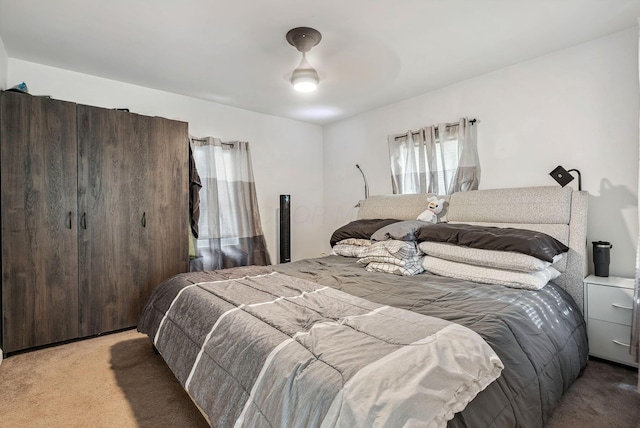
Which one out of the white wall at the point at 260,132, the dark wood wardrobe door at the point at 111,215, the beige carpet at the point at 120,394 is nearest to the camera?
the beige carpet at the point at 120,394

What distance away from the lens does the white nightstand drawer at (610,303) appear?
2.04 metres

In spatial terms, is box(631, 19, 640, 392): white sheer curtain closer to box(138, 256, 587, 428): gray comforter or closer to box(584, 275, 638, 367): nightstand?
box(584, 275, 638, 367): nightstand

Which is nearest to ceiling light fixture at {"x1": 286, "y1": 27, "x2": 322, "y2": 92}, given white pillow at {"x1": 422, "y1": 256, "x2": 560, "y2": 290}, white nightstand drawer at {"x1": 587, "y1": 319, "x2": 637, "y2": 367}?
white pillow at {"x1": 422, "y1": 256, "x2": 560, "y2": 290}

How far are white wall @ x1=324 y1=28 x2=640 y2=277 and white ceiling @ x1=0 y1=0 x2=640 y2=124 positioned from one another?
15 cm

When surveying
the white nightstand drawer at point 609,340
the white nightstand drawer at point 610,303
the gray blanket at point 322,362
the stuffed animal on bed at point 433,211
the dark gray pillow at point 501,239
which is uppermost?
the stuffed animal on bed at point 433,211

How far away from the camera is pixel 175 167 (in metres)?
3.15

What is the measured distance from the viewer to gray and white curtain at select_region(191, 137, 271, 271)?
364cm

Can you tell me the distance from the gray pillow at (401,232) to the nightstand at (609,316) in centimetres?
120

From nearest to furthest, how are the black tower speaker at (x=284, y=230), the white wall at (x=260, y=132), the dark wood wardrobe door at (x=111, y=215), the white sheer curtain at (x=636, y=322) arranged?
the white sheer curtain at (x=636, y=322) → the dark wood wardrobe door at (x=111, y=215) → the white wall at (x=260, y=132) → the black tower speaker at (x=284, y=230)

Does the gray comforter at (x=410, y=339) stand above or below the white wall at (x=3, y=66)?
below

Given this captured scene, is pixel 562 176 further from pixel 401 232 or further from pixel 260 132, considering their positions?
pixel 260 132

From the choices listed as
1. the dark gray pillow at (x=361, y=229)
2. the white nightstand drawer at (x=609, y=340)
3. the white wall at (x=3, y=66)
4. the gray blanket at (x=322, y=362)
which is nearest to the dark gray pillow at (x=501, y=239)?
the white nightstand drawer at (x=609, y=340)

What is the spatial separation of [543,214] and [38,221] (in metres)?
3.94

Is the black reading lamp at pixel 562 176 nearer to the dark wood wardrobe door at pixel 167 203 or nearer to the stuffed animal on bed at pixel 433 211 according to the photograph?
the stuffed animal on bed at pixel 433 211
